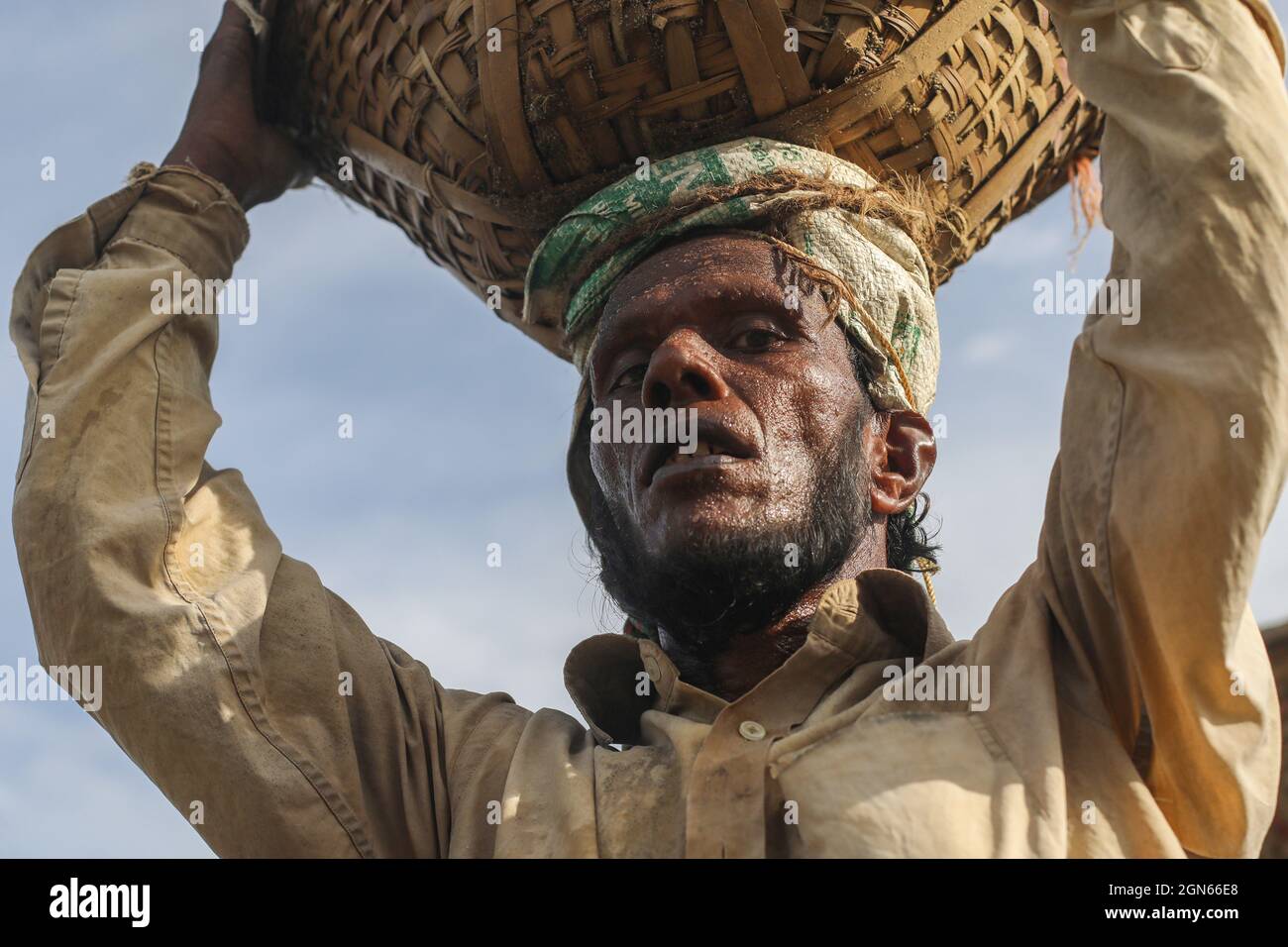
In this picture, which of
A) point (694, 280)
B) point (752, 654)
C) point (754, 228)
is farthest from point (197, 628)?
point (754, 228)

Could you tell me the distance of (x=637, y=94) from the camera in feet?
11.2

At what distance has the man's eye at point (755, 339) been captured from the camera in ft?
11.3

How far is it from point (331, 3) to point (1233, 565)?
2228mm

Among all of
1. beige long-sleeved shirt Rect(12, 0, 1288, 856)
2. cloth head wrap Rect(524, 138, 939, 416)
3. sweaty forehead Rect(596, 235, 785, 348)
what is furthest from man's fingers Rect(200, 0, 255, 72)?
sweaty forehead Rect(596, 235, 785, 348)

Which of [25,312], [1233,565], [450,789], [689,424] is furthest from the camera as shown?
[25,312]

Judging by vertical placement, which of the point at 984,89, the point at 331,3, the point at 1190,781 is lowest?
the point at 1190,781

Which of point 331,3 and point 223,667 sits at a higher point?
Answer: point 331,3

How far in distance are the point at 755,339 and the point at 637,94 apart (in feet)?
1.74

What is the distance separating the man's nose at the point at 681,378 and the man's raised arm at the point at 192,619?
652mm

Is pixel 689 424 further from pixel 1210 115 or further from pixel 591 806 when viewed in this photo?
pixel 1210 115

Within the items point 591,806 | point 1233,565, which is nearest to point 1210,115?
point 1233,565

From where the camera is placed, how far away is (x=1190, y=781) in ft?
8.32

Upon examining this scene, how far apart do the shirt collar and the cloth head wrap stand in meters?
0.66

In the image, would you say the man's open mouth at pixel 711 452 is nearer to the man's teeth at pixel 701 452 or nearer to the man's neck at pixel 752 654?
the man's teeth at pixel 701 452
